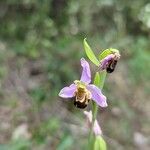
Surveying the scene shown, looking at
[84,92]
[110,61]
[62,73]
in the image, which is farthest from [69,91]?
[62,73]

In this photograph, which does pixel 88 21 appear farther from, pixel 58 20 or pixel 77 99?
pixel 77 99

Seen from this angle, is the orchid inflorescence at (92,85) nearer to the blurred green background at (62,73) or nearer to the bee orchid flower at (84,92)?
the bee orchid flower at (84,92)

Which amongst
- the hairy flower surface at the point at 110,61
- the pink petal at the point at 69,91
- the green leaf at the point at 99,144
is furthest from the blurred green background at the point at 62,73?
the hairy flower surface at the point at 110,61

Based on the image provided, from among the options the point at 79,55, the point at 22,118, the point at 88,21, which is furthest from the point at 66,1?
the point at 22,118

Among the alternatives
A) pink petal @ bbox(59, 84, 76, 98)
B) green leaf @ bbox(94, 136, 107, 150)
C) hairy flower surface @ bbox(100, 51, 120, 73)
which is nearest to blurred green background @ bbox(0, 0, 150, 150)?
green leaf @ bbox(94, 136, 107, 150)

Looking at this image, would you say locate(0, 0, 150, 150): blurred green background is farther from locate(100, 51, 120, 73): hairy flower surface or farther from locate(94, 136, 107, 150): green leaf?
locate(100, 51, 120, 73): hairy flower surface

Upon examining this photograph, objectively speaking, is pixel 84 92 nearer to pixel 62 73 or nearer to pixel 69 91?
pixel 69 91

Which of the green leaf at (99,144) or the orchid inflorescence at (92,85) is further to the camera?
the green leaf at (99,144)
